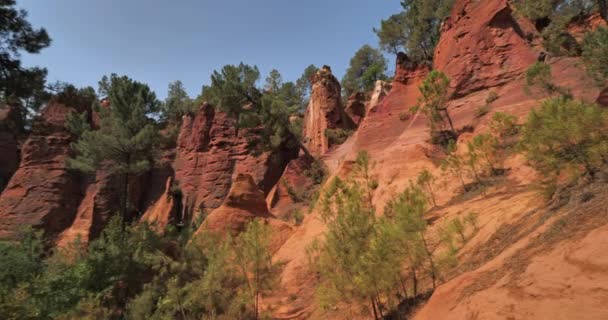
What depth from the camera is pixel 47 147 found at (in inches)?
1299

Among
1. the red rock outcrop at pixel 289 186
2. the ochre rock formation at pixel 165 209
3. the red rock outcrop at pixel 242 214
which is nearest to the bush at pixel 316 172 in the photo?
the red rock outcrop at pixel 289 186

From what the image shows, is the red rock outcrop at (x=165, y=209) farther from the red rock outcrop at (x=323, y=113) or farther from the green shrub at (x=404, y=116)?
the green shrub at (x=404, y=116)

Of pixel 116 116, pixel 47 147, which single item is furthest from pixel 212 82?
pixel 47 147

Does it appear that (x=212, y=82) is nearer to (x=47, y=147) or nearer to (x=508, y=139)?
(x=47, y=147)

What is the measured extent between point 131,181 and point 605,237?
3913 cm

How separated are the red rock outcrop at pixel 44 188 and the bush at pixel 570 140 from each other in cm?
3393

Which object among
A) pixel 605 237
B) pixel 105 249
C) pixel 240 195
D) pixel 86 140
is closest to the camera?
pixel 605 237

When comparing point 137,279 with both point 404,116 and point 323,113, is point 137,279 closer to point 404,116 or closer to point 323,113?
point 404,116

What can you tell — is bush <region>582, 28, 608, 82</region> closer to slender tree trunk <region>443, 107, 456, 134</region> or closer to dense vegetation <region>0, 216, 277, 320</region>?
slender tree trunk <region>443, 107, 456, 134</region>

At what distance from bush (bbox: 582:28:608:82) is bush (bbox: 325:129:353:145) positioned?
20749mm

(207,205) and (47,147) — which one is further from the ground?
(47,147)

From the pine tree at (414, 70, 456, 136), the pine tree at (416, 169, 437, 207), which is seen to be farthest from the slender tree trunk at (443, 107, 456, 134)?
the pine tree at (416, 169, 437, 207)

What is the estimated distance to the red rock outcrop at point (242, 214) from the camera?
20484mm

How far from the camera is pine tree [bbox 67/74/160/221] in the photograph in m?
22.3
